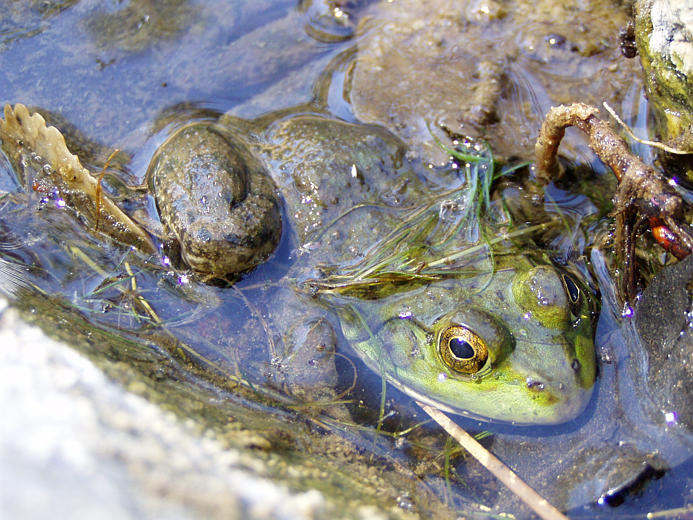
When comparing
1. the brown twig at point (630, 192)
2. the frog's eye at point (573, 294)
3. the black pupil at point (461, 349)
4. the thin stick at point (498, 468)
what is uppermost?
the brown twig at point (630, 192)

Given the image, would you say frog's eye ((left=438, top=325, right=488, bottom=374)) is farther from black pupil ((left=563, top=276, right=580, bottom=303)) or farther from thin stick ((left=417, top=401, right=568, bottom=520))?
black pupil ((left=563, top=276, right=580, bottom=303))

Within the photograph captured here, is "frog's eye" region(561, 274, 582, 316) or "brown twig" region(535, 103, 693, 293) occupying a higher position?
"brown twig" region(535, 103, 693, 293)

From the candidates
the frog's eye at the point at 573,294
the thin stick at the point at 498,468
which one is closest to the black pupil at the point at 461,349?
the thin stick at the point at 498,468

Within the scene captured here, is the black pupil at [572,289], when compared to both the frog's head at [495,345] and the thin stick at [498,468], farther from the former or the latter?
the thin stick at [498,468]

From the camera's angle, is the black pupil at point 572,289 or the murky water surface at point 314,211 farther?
the black pupil at point 572,289

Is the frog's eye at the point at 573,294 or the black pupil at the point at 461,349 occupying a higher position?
the black pupil at the point at 461,349

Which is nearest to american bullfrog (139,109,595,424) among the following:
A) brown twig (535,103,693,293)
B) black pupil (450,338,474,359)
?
black pupil (450,338,474,359)
